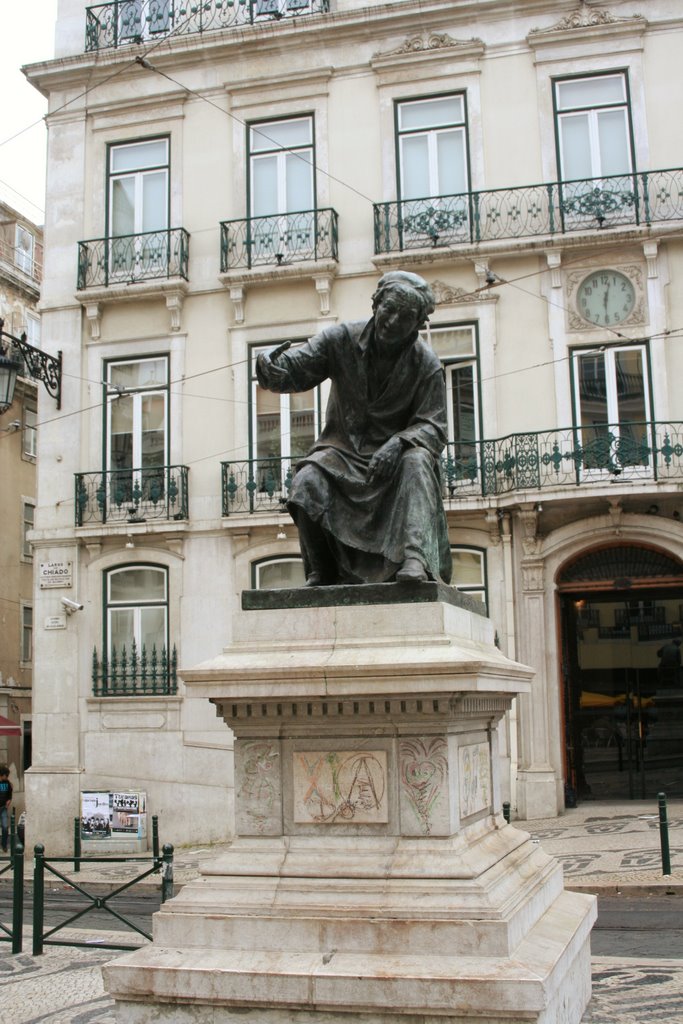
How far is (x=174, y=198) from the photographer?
21.3 metres

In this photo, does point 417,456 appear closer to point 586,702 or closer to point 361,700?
point 361,700

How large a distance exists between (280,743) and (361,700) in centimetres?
51

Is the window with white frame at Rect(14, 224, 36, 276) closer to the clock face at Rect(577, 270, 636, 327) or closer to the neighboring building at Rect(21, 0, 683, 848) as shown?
the neighboring building at Rect(21, 0, 683, 848)

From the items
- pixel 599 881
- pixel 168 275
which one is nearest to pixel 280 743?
pixel 599 881

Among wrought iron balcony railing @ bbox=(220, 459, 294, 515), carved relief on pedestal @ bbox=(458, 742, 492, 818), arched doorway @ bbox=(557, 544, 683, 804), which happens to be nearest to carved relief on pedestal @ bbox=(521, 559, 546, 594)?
arched doorway @ bbox=(557, 544, 683, 804)

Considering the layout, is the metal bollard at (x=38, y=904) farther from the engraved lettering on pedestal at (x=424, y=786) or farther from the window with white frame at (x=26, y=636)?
the window with white frame at (x=26, y=636)

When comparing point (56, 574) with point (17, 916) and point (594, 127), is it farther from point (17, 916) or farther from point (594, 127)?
point (594, 127)

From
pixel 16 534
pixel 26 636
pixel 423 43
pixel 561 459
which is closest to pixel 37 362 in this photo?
pixel 423 43

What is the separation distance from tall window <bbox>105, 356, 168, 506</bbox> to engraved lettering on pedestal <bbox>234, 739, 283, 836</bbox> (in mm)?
15411

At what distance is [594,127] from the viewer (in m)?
19.5

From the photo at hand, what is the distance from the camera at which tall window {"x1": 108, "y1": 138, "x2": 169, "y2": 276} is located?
21.3 metres

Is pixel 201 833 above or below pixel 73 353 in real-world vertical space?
below

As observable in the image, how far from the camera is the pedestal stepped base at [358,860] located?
4.88 m

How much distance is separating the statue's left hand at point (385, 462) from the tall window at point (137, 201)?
52.6 feet
